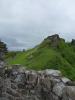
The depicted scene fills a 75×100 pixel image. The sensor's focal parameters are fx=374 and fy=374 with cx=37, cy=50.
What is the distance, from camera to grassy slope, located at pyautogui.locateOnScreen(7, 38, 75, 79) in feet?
136

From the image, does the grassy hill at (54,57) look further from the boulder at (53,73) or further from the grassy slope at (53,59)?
the boulder at (53,73)

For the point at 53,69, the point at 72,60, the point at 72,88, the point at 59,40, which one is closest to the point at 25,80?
the point at 53,69

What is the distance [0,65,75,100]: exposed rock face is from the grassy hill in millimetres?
2997

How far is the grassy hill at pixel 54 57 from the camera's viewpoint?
41.6 m

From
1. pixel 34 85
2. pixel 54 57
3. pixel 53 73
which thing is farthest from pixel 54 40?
pixel 34 85

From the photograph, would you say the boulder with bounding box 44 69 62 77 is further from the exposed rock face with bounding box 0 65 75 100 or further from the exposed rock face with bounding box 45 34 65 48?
the exposed rock face with bounding box 45 34 65 48

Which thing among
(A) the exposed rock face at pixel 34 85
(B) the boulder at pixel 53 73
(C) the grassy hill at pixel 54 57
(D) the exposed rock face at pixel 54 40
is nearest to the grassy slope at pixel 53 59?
(C) the grassy hill at pixel 54 57

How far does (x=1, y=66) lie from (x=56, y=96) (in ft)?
33.7

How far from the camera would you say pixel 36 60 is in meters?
44.8

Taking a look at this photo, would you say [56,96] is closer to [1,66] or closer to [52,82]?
[52,82]

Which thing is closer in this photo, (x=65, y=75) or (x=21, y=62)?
(x=65, y=75)

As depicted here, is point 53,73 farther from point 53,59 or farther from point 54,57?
point 54,57

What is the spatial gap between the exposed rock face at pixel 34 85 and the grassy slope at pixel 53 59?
9.91 ft

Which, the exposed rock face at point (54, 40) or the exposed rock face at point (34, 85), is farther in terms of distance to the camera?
the exposed rock face at point (54, 40)
